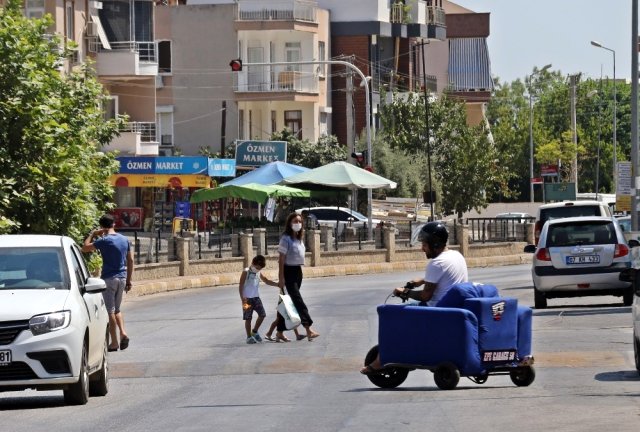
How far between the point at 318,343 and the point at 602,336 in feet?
12.9

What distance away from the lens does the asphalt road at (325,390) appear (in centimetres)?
1266

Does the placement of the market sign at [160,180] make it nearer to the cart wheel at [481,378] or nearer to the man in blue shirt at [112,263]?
the man in blue shirt at [112,263]

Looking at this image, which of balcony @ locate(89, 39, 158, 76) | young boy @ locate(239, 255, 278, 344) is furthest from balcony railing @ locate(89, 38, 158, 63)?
young boy @ locate(239, 255, 278, 344)

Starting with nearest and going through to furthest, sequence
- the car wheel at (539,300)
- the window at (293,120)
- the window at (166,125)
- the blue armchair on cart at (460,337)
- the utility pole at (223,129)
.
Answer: the blue armchair on cart at (460,337) < the car wheel at (539,300) < the utility pole at (223,129) < the window at (166,125) < the window at (293,120)

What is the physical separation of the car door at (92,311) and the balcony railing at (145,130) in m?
48.8

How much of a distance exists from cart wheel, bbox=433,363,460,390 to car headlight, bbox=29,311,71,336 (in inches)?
136

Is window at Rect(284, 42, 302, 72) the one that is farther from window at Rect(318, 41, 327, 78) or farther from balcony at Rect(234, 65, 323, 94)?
balcony at Rect(234, 65, 323, 94)

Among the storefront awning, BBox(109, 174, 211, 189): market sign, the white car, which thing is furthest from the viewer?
the storefront awning

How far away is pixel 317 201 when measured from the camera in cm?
7531

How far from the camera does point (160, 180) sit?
67062 mm

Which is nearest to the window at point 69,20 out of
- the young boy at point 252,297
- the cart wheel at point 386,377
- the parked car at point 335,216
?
the parked car at point 335,216

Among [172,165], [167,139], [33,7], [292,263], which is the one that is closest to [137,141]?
Result: [172,165]

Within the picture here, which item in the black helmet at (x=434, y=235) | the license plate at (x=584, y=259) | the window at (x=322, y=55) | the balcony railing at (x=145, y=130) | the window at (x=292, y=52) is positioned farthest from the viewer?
the window at (x=322, y=55)

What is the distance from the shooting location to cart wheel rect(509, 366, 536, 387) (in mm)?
15408
